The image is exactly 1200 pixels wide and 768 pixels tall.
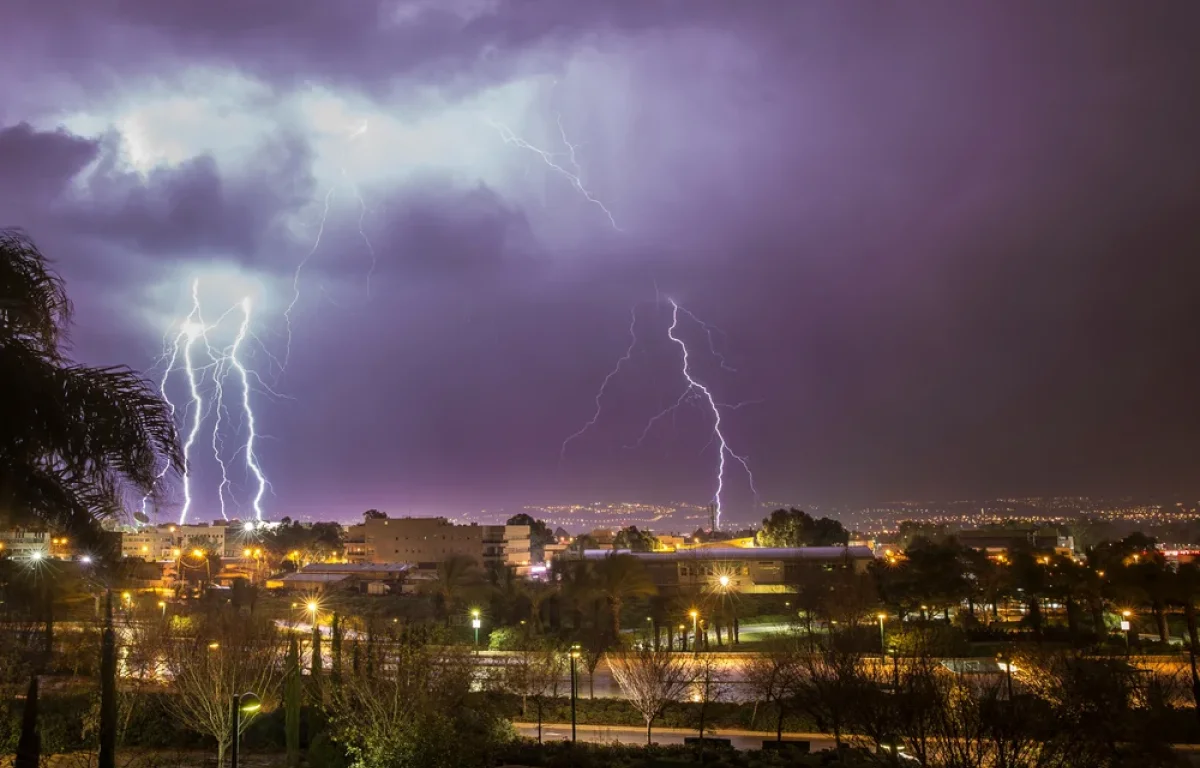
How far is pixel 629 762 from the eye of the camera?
781 inches

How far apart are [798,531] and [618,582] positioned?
180 feet

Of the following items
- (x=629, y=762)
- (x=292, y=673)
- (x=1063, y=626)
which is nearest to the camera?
(x=292, y=673)

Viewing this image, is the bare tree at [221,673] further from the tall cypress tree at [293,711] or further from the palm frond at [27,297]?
the palm frond at [27,297]

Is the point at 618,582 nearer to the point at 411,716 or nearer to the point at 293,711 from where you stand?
the point at 293,711

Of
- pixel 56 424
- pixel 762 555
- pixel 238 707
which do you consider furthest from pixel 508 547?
pixel 56 424

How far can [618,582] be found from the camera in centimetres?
4216

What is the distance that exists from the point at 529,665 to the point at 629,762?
904cm

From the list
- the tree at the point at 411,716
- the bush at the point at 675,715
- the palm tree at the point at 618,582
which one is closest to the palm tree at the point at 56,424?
the tree at the point at 411,716

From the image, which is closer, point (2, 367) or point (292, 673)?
point (2, 367)

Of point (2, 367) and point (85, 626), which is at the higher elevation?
point (2, 367)

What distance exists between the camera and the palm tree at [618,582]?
42.2 m

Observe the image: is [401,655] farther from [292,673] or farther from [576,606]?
[576,606]

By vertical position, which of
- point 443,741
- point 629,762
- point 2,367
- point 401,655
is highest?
point 2,367

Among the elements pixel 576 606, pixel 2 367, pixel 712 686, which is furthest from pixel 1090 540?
pixel 2 367
